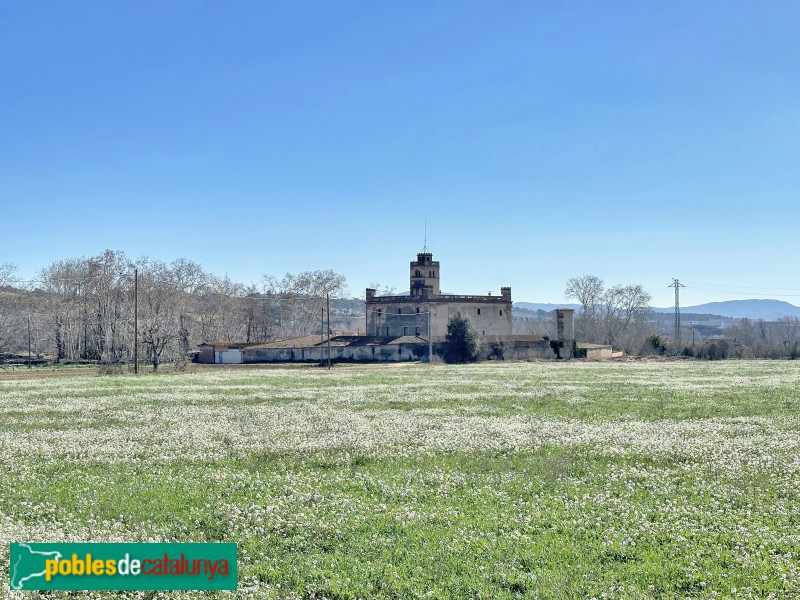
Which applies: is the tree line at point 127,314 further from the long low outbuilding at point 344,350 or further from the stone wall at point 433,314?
the stone wall at point 433,314

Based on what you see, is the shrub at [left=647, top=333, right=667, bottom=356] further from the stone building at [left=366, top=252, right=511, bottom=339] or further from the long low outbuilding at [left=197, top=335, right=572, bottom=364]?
the long low outbuilding at [left=197, top=335, right=572, bottom=364]

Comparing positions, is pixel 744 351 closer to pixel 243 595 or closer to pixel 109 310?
pixel 109 310

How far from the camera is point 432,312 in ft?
370

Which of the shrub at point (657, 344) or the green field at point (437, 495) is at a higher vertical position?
the shrub at point (657, 344)

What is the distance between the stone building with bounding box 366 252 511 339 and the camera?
371ft

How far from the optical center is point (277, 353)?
95.1m

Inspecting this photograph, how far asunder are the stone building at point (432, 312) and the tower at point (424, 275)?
2278 mm

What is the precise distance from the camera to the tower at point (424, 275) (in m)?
121

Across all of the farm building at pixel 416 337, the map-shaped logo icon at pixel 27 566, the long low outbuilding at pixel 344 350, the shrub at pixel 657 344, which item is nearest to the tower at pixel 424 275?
the farm building at pixel 416 337

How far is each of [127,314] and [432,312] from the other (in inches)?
1836

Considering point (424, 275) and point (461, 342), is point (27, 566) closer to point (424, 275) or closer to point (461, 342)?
point (461, 342)

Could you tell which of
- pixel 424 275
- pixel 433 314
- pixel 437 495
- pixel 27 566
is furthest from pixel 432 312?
pixel 27 566

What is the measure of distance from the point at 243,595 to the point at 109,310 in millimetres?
96434

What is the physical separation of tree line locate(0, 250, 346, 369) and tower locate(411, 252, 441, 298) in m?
35.5
